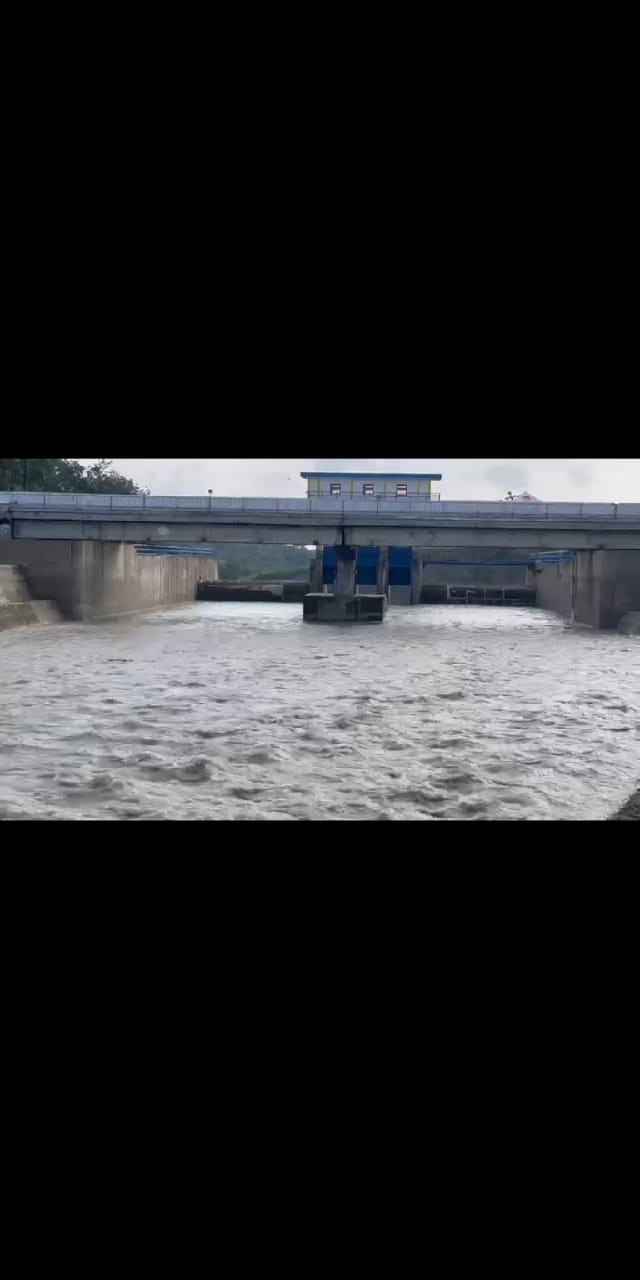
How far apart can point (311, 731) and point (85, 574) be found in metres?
25.0

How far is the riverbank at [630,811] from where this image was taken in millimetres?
8234

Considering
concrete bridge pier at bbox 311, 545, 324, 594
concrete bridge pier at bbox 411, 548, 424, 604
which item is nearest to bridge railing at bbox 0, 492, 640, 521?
concrete bridge pier at bbox 311, 545, 324, 594

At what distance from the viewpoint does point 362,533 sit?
125 ft

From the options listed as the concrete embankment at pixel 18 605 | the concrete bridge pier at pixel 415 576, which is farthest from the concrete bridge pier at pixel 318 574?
the concrete embankment at pixel 18 605

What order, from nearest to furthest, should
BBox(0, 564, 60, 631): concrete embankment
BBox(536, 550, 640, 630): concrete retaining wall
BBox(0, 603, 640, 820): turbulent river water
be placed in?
1. BBox(0, 603, 640, 820): turbulent river water
2. BBox(0, 564, 60, 631): concrete embankment
3. BBox(536, 550, 640, 630): concrete retaining wall

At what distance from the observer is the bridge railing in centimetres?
3631

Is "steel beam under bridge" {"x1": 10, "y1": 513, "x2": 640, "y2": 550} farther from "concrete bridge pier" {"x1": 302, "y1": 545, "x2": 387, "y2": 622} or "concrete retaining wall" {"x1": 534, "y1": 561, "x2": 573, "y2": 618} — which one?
"concrete retaining wall" {"x1": 534, "y1": 561, "x2": 573, "y2": 618}

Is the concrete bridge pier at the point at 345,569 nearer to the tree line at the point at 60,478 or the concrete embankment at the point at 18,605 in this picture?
the concrete embankment at the point at 18,605

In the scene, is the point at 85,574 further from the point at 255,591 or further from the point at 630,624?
the point at 255,591

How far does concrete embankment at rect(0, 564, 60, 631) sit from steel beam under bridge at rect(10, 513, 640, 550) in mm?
2416

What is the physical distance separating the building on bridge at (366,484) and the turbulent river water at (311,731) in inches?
982
